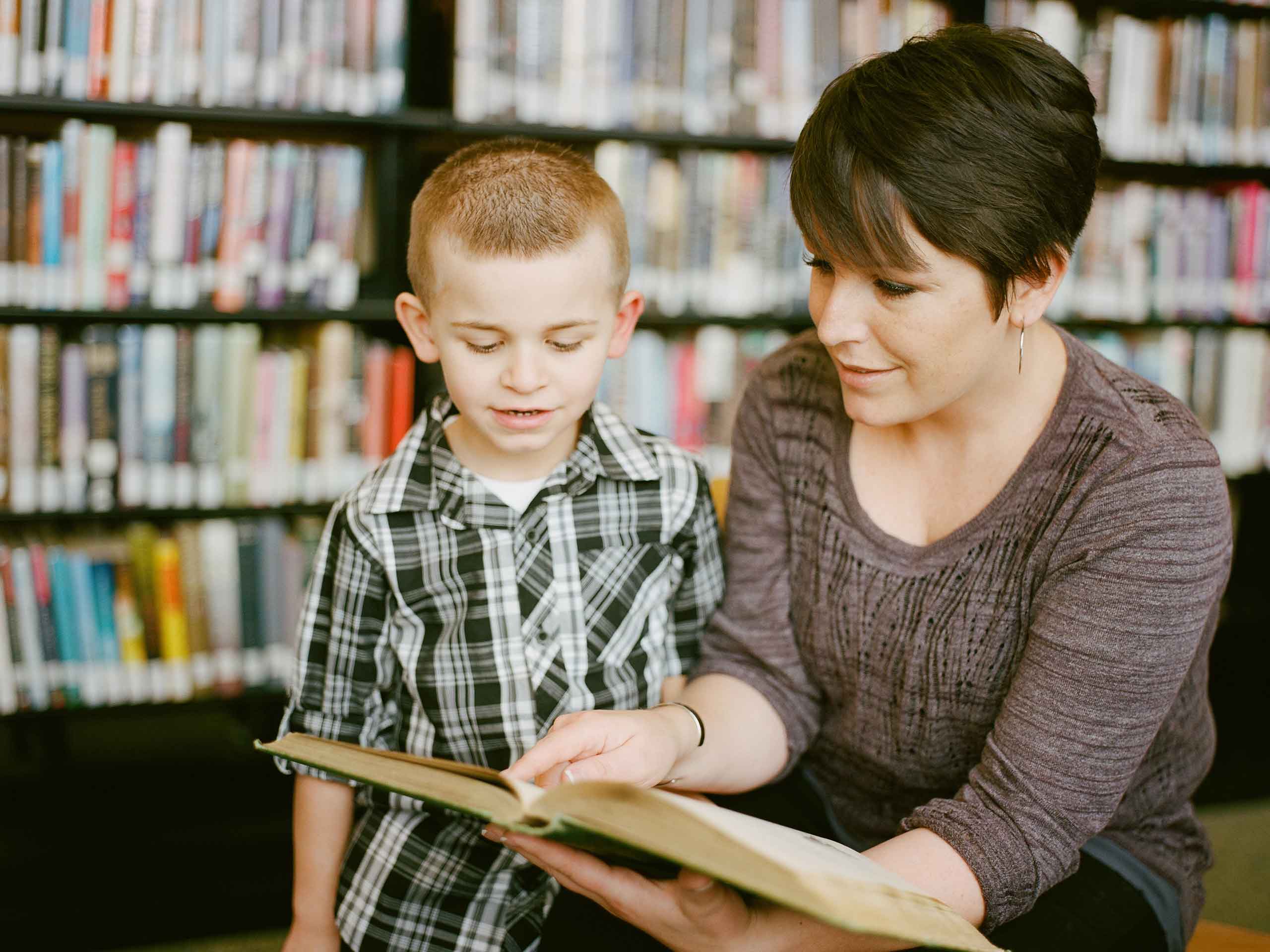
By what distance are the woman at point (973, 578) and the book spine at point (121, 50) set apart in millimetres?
1261

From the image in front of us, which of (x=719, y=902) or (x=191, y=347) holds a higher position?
(x=191, y=347)

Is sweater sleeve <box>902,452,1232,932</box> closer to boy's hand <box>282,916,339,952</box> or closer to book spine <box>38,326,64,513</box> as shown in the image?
boy's hand <box>282,916,339,952</box>

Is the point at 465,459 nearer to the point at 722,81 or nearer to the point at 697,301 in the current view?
the point at 697,301

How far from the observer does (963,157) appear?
0.88m

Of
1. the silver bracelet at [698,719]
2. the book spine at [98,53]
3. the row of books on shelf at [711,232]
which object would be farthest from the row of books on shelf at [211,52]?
the silver bracelet at [698,719]

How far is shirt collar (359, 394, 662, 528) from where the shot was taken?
108 cm

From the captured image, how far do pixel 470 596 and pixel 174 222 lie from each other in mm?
1070

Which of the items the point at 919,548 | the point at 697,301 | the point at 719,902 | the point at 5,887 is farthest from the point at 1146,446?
the point at 5,887

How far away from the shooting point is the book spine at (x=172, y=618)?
1.87 m

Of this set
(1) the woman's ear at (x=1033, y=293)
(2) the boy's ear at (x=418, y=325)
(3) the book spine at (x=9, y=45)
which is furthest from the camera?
(3) the book spine at (x=9, y=45)

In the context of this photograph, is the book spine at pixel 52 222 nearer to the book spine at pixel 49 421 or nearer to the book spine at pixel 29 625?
the book spine at pixel 49 421

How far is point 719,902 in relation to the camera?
2.73 ft

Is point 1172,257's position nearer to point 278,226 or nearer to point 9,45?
point 278,226

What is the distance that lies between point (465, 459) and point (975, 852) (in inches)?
24.1
